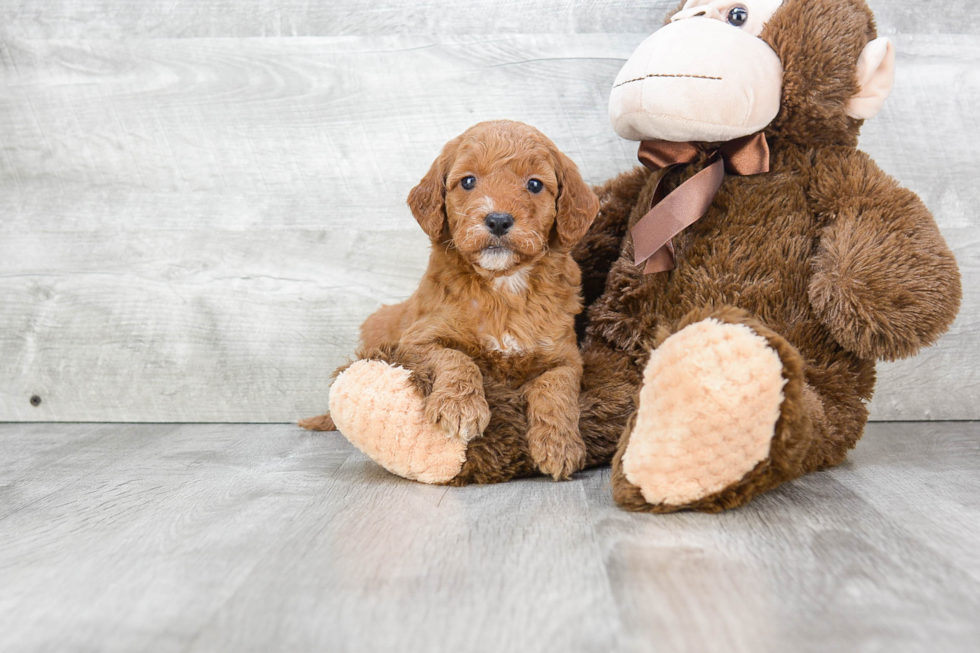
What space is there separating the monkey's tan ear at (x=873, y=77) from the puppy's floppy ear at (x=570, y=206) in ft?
1.97

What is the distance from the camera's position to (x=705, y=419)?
1259 mm

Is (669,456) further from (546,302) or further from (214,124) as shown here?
(214,124)

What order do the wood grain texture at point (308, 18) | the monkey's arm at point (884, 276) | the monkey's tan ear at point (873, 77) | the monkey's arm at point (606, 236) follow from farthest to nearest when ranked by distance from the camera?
1. the wood grain texture at point (308, 18)
2. the monkey's arm at point (606, 236)
3. the monkey's tan ear at point (873, 77)
4. the monkey's arm at point (884, 276)

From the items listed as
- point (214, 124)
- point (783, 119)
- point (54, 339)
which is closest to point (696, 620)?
point (783, 119)

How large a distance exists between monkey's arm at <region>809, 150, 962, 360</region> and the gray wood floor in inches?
12.3

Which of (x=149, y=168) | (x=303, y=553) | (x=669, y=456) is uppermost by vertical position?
(x=149, y=168)

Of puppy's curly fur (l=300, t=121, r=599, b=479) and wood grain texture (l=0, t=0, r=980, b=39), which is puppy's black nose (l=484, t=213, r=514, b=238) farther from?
wood grain texture (l=0, t=0, r=980, b=39)

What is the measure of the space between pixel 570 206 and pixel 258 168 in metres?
1.14

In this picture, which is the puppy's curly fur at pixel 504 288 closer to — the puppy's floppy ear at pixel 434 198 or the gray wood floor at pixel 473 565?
the puppy's floppy ear at pixel 434 198

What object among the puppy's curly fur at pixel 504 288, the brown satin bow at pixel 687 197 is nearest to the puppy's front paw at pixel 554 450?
the puppy's curly fur at pixel 504 288

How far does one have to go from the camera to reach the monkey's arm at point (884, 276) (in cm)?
148

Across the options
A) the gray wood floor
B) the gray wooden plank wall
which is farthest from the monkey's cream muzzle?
the gray wood floor

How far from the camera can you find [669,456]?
51.0 inches

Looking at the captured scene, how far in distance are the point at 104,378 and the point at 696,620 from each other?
82.1 inches
